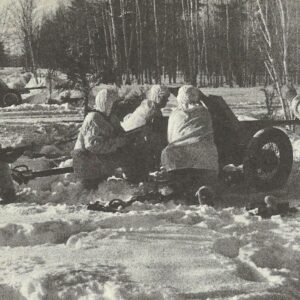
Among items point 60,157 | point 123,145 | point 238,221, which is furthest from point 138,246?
point 60,157

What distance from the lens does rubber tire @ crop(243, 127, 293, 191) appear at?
698cm

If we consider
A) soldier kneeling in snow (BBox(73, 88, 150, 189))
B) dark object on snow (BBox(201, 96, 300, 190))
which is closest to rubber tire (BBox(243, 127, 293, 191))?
dark object on snow (BBox(201, 96, 300, 190))

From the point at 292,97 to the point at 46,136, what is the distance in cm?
695

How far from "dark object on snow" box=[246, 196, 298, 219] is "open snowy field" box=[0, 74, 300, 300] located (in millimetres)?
99

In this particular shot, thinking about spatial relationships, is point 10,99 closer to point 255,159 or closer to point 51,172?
point 51,172

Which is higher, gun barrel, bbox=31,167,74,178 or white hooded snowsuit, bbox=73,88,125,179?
white hooded snowsuit, bbox=73,88,125,179

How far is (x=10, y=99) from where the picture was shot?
24484 millimetres

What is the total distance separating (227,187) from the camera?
7289mm

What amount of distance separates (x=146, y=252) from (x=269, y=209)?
1667 mm

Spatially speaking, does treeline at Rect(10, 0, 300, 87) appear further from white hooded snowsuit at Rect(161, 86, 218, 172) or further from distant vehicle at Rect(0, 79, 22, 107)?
white hooded snowsuit at Rect(161, 86, 218, 172)

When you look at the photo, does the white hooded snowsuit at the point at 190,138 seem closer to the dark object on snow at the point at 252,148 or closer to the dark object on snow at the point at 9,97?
the dark object on snow at the point at 252,148

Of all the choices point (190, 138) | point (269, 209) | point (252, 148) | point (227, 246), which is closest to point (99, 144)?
point (190, 138)

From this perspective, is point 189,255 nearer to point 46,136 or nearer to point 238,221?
point 238,221

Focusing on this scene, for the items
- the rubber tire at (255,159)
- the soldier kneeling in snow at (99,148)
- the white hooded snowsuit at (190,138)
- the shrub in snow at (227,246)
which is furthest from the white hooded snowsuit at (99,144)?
the shrub in snow at (227,246)
